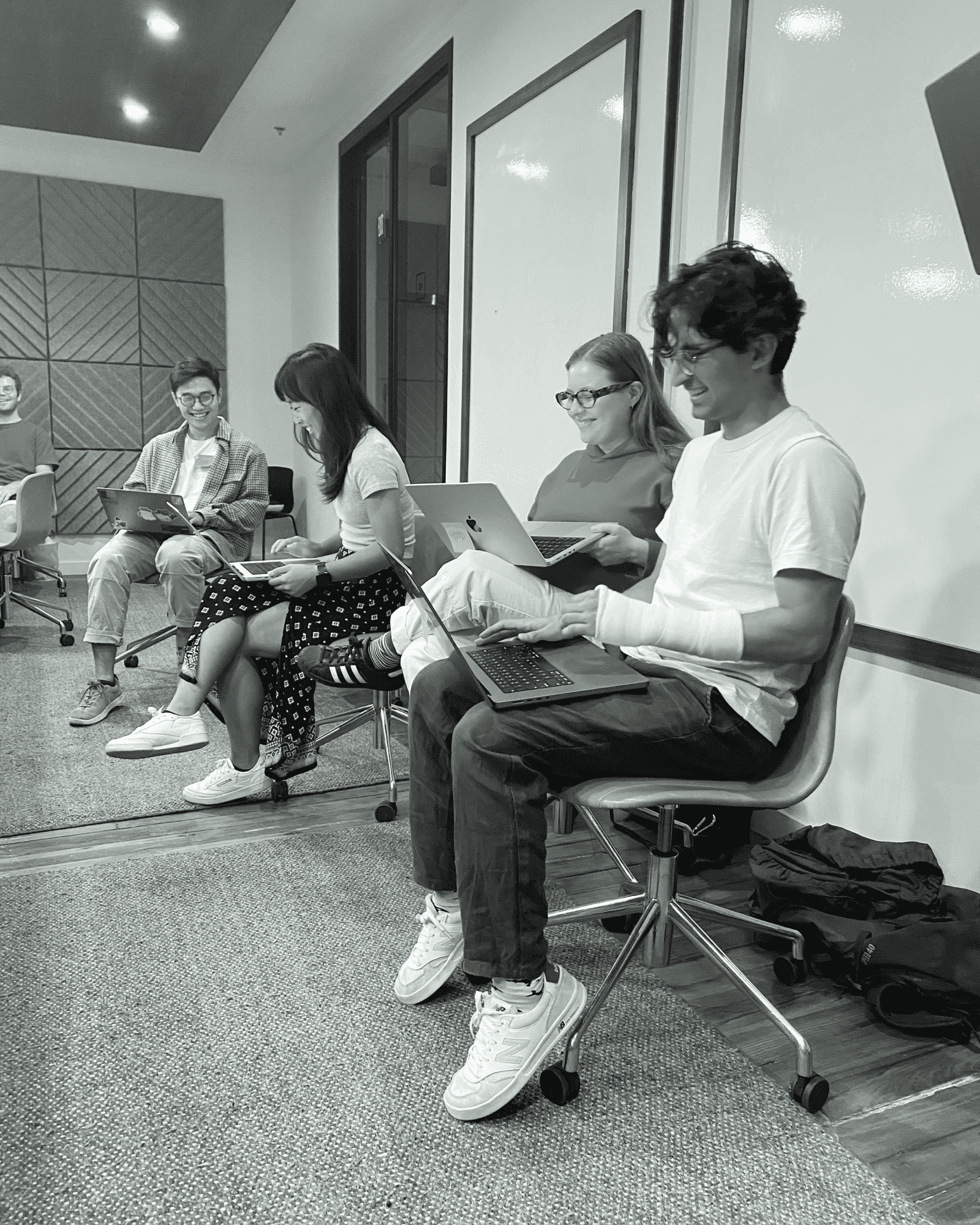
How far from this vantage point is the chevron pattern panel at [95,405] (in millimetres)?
6473

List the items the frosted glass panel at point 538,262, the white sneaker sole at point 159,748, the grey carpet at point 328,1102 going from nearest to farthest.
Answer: the grey carpet at point 328,1102
the white sneaker sole at point 159,748
the frosted glass panel at point 538,262

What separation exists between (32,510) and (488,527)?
335 cm

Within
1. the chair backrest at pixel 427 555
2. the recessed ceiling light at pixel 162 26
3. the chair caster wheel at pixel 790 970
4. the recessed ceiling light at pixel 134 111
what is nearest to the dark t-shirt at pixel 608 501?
the chair backrest at pixel 427 555

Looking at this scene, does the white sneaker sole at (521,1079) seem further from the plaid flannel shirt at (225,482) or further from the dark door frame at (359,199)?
the dark door frame at (359,199)

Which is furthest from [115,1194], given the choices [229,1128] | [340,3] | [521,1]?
[340,3]

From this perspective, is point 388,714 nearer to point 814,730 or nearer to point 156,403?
point 814,730

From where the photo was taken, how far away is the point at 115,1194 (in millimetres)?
1291

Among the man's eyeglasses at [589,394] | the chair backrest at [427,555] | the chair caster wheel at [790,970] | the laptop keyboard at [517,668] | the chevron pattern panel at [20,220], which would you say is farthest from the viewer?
the chevron pattern panel at [20,220]

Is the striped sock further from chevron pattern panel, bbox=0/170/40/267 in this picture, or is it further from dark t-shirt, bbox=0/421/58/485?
chevron pattern panel, bbox=0/170/40/267

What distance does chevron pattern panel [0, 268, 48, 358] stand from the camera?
625 centimetres

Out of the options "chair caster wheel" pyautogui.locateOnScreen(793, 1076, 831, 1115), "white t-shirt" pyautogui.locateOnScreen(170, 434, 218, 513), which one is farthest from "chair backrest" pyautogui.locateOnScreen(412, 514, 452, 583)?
"chair caster wheel" pyautogui.locateOnScreen(793, 1076, 831, 1115)

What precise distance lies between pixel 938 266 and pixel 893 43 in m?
0.52

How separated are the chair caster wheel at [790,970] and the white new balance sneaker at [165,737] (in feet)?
5.12

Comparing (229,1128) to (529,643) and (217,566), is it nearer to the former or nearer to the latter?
(529,643)
